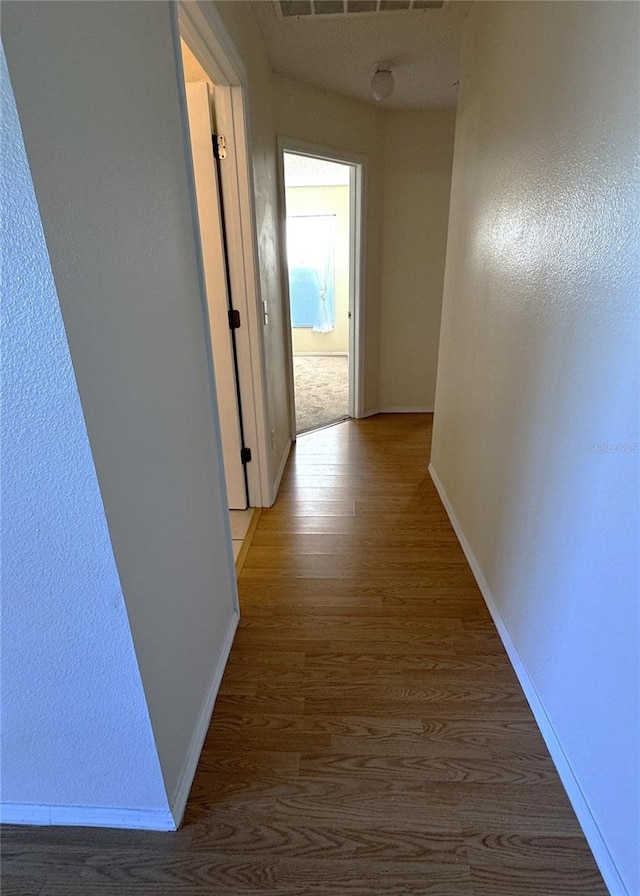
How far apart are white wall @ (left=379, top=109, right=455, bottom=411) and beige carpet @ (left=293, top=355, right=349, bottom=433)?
54 cm

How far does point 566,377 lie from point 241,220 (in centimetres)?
161

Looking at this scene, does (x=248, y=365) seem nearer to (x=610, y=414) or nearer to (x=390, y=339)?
(x=610, y=414)

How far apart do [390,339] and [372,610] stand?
9.17 feet

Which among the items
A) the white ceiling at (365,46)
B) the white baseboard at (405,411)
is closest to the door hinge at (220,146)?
the white ceiling at (365,46)

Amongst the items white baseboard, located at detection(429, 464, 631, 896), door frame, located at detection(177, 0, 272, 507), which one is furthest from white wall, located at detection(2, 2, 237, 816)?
white baseboard, located at detection(429, 464, 631, 896)

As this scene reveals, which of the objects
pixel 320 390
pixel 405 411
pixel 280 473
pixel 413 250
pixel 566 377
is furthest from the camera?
pixel 320 390

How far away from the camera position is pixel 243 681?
61.9 inches

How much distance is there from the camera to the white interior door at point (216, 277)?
1989 mm

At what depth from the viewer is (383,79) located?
2695mm

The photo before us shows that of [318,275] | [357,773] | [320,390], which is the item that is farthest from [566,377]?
[318,275]

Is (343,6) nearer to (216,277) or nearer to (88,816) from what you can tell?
(216,277)

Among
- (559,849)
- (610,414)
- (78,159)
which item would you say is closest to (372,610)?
(559,849)

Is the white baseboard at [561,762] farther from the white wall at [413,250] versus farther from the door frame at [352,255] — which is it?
the white wall at [413,250]

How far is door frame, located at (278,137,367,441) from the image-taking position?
302cm
